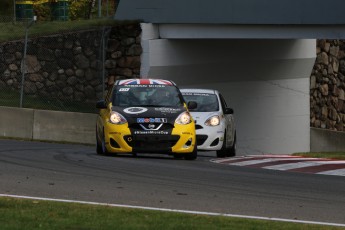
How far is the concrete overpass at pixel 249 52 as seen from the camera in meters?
30.7

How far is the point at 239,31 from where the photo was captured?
31.9m

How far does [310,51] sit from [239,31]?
7.98 m

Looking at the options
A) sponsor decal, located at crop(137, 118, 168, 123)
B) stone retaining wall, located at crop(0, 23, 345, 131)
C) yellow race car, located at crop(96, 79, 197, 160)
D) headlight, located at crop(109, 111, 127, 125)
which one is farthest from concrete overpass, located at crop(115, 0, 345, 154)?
headlight, located at crop(109, 111, 127, 125)

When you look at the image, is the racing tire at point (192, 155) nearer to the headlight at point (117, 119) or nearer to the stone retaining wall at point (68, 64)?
the headlight at point (117, 119)

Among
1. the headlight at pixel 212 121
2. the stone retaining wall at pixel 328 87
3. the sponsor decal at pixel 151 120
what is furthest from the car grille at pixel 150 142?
the stone retaining wall at pixel 328 87

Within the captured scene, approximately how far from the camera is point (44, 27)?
110ft

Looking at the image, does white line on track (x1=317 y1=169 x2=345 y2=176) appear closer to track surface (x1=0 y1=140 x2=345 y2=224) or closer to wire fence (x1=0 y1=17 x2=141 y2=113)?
track surface (x1=0 y1=140 x2=345 y2=224)

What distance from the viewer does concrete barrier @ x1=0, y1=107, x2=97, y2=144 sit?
2939 cm

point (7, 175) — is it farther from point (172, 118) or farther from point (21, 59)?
point (21, 59)

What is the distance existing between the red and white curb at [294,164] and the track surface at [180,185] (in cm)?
90

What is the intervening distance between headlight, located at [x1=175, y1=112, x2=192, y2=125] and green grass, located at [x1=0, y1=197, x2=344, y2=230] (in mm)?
Answer: 8594

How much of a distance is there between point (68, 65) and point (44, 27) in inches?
79.2

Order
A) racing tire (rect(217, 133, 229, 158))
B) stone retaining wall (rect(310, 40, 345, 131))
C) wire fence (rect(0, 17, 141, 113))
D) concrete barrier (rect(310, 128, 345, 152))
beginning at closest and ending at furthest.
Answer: racing tire (rect(217, 133, 229, 158)), wire fence (rect(0, 17, 141, 113)), concrete barrier (rect(310, 128, 345, 152)), stone retaining wall (rect(310, 40, 345, 131))

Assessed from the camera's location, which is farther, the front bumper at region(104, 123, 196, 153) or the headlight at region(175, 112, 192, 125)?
the headlight at region(175, 112, 192, 125)
